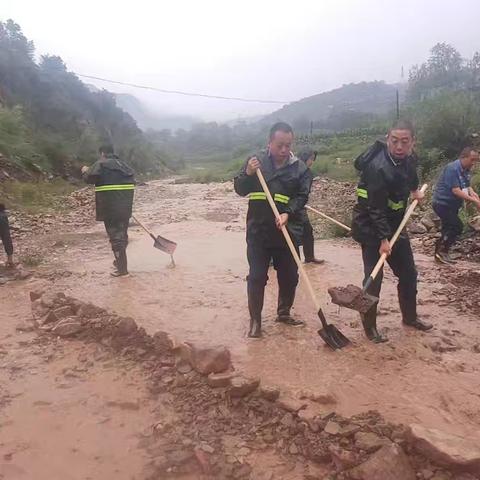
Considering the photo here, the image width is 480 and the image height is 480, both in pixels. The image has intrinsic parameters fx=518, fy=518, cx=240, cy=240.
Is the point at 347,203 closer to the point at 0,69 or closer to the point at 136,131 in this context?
the point at 0,69

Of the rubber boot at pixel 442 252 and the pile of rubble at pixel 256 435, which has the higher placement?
the rubber boot at pixel 442 252

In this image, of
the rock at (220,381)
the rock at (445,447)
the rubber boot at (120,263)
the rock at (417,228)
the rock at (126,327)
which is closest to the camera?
the rock at (445,447)

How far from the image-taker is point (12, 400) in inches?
131

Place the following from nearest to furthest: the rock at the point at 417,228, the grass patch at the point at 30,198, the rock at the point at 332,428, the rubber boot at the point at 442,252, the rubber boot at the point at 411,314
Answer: the rock at the point at 332,428
the rubber boot at the point at 411,314
the rubber boot at the point at 442,252
the rock at the point at 417,228
the grass patch at the point at 30,198

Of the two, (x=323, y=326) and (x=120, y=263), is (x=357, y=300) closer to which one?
(x=323, y=326)

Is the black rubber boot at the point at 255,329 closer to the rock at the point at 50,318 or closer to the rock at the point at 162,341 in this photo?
the rock at the point at 162,341

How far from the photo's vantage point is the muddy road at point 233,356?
2990 mm

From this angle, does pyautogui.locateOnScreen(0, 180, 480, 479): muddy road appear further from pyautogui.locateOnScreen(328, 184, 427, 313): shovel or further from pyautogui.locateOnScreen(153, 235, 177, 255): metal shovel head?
pyautogui.locateOnScreen(328, 184, 427, 313): shovel

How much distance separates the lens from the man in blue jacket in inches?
245

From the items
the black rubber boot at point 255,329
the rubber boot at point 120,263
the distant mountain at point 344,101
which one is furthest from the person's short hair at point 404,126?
the distant mountain at point 344,101

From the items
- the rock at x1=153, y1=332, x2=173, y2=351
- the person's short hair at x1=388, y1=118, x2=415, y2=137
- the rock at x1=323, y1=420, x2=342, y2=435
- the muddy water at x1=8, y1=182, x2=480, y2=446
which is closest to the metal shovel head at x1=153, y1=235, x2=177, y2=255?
the muddy water at x1=8, y1=182, x2=480, y2=446

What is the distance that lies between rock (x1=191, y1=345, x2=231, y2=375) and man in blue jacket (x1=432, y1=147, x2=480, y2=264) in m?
3.96

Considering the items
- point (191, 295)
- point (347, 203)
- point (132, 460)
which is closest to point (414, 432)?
point (132, 460)

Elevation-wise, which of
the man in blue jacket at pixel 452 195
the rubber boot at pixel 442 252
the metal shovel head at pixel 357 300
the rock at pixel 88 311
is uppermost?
the man in blue jacket at pixel 452 195
